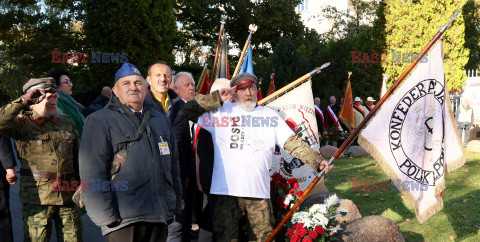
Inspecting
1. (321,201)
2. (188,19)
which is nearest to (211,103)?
(321,201)

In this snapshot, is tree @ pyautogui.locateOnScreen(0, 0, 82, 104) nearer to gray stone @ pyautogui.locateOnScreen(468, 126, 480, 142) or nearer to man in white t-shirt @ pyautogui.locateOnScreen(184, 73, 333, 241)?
gray stone @ pyautogui.locateOnScreen(468, 126, 480, 142)

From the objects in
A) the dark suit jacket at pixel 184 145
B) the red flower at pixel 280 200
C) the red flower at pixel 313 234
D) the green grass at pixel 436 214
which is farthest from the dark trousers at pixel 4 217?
the green grass at pixel 436 214

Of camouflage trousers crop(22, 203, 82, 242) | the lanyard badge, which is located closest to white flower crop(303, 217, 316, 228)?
the lanyard badge

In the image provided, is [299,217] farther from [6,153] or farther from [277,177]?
[6,153]

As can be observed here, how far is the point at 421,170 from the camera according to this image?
16.6 feet

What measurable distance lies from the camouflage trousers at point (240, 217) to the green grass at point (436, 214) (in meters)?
2.86

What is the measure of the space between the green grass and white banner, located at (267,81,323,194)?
Answer: 146cm

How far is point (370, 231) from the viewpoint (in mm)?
4992

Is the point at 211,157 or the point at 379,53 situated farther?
the point at 379,53

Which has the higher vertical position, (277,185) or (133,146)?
(133,146)

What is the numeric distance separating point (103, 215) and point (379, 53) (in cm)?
2345

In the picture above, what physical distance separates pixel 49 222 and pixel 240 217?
1875 millimetres

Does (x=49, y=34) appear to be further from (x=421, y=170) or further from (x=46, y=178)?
(x=421, y=170)

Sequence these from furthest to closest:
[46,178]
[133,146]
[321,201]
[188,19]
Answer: [188,19] < [321,201] < [46,178] < [133,146]
